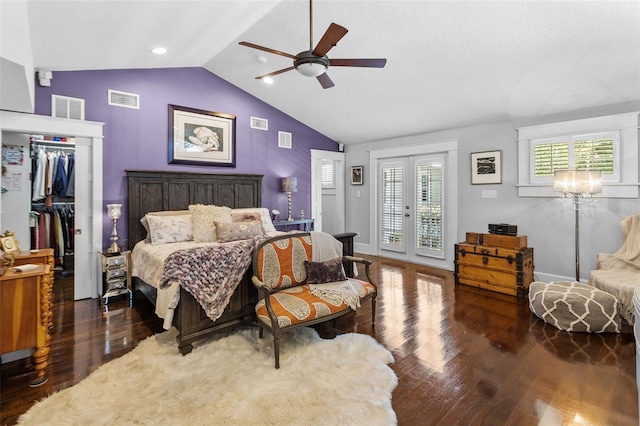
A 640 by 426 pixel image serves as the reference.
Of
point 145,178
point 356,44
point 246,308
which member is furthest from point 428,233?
point 145,178

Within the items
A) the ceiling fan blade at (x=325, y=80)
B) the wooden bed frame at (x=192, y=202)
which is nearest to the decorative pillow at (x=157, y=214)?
the wooden bed frame at (x=192, y=202)

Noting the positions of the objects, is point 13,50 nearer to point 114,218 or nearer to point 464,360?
point 114,218

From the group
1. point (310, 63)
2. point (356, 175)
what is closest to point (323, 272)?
point (310, 63)

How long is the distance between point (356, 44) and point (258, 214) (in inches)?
107

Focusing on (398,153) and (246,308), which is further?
(398,153)

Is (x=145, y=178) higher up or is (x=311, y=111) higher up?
(x=311, y=111)

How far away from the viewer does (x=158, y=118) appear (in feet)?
14.9

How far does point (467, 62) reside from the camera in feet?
12.0

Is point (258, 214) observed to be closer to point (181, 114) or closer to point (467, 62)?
point (181, 114)

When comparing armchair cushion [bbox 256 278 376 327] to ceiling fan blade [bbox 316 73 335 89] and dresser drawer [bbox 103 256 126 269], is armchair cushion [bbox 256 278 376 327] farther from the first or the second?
dresser drawer [bbox 103 256 126 269]

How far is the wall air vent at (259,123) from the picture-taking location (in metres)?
5.55

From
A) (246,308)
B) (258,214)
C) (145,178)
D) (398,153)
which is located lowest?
(246,308)

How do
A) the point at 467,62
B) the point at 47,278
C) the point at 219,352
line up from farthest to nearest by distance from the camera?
the point at 467,62
the point at 219,352
the point at 47,278

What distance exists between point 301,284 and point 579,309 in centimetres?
259
